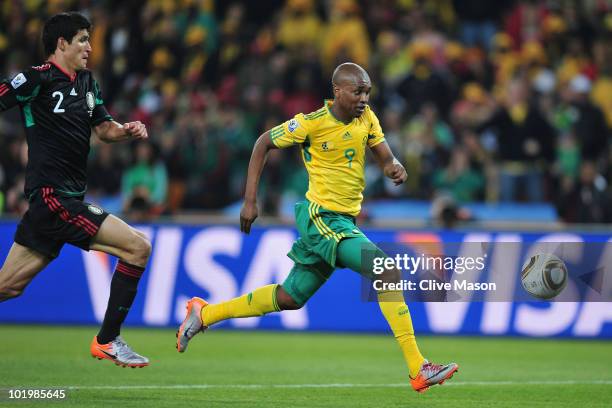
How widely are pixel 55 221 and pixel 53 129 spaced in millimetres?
643

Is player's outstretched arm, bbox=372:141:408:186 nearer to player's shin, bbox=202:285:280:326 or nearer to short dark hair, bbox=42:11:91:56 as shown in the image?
player's shin, bbox=202:285:280:326

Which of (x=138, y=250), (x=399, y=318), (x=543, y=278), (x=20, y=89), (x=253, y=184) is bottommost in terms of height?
(x=399, y=318)

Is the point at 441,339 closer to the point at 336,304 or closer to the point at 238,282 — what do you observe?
the point at 336,304

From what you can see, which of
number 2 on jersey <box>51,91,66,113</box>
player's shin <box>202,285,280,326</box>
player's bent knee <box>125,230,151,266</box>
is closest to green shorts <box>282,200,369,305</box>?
player's shin <box>202,285,280,326</box>

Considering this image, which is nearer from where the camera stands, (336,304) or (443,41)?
(336,304)

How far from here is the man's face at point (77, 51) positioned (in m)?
8.48

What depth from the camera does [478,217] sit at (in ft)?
53.4

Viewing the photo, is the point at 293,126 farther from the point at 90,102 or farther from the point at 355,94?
the point at 90,102

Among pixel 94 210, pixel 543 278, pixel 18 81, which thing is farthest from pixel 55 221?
pixel 543 278

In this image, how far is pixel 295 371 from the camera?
10398 millimetres

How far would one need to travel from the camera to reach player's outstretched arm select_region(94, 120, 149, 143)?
28.1ft

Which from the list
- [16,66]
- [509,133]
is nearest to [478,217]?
[509,133]

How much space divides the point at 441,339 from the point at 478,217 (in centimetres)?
299

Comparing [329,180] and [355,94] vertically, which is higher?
[355,94]
